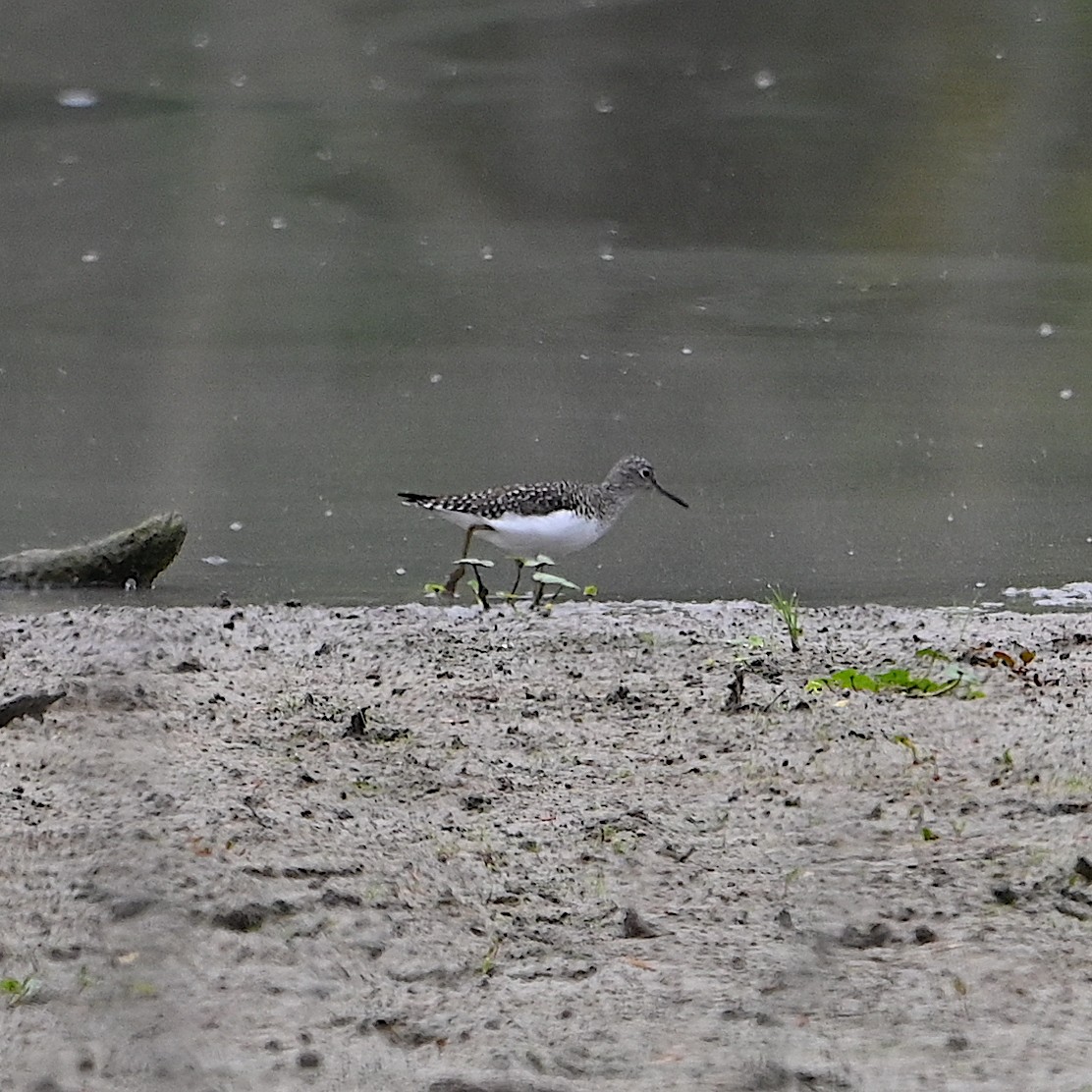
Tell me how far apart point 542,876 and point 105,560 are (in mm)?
3524

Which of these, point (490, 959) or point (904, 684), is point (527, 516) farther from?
point (490, 959)

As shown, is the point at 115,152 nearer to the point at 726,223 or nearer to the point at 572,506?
the point at 726,223

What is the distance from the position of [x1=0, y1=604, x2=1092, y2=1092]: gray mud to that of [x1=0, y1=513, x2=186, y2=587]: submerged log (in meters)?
1.68

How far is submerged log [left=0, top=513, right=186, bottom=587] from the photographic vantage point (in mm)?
6164

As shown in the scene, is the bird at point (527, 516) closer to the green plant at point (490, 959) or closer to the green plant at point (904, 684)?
the green plant at point (904, 684)

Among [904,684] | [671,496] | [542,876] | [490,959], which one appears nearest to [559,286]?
[671,496]

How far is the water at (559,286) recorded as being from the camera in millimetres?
1840

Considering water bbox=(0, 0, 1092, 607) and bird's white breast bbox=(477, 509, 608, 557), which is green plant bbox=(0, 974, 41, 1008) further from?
bird's white breast bbox=(477, 509, 608, 557)

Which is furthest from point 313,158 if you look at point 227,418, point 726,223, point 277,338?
point 277,338

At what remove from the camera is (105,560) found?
20.3 ft

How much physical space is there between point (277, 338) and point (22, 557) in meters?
3.02

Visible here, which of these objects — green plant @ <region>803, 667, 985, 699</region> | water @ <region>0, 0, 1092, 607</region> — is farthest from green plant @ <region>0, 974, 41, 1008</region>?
green plant @ <region>803, 667, 985, 699</region>

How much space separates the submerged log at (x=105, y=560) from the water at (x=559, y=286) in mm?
135

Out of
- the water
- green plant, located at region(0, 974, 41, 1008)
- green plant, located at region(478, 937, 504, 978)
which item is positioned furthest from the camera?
green plant, located at region(478, 937, 504, 978)
